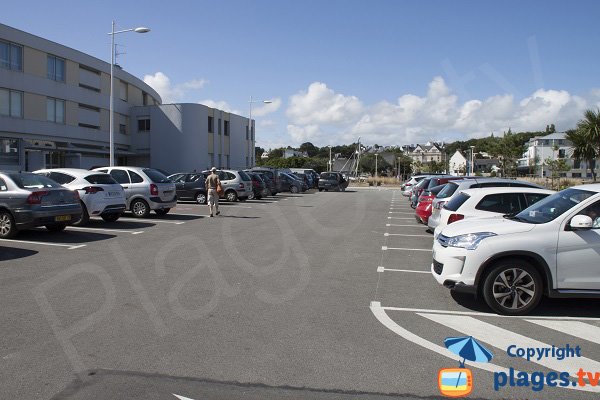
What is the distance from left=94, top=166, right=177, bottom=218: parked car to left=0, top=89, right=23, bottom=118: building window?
20902mm

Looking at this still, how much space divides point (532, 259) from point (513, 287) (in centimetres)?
42

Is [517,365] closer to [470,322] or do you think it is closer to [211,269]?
[470,322]

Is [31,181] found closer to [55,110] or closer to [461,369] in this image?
[461,369]

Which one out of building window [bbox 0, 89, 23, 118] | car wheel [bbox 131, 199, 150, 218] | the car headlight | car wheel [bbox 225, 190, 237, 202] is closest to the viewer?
the car headlight

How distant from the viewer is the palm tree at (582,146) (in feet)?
101

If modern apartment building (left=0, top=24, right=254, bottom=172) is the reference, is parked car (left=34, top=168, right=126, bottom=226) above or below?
below

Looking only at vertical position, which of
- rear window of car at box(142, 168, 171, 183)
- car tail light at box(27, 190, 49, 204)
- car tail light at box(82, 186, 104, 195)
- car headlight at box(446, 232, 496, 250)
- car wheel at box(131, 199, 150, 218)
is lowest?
car wheel at box(131, 199, 150, 218)

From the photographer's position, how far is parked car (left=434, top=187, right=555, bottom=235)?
9836 mm

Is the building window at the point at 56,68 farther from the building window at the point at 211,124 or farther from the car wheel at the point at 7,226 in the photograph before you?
the car wheel at the point at 7,226

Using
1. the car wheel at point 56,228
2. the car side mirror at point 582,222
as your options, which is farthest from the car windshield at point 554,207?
the car wheel at point 56,228

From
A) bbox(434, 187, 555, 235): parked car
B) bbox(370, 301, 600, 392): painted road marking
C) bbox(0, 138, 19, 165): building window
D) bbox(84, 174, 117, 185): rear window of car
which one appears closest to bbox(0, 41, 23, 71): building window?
bbox(0, 138, 19, 165): building window

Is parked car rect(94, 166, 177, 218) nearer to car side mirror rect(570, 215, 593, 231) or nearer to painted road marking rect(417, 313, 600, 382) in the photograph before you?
painted road marking rect(417, 313, 600, 382)

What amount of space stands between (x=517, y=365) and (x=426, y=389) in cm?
114

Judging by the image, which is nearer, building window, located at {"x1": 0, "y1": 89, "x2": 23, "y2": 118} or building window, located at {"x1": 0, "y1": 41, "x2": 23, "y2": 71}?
building window, located at {"x1": 0, "y1": 41, "x2": 23, "y2": 71}
